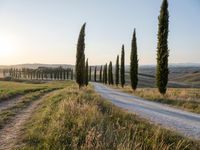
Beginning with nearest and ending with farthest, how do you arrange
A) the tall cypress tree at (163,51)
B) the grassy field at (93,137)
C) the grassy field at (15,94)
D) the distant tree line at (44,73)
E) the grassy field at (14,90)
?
the grassy field at (93,137) → the grassy field at (15,94) → the grassy field at (14,90) → the tall cypress tree at (163,51) → the distant tree line at (44,73)

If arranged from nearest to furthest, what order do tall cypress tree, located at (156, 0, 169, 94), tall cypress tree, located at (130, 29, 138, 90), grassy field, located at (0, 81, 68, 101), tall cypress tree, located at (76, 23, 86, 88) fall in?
grassy field, located at (0, 81, 68, 101) < tall cypress tree, located at (156, 0, 169, 94) < tall cypress tree, located at (76, 23, 86, 88) < tall cypress tree, located at (130, 29, 138, 90)

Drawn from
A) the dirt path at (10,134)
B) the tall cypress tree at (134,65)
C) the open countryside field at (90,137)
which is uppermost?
the tall cypress tree at (134,65)

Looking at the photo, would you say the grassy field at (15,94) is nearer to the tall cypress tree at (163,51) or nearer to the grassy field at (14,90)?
the grassy field at (14,90)

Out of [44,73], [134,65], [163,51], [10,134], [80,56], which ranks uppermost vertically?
[163,51]

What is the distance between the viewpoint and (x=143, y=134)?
891 centimetres

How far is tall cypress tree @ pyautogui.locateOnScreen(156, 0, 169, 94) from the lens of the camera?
3016cm

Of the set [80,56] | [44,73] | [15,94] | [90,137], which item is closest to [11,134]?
[90,137]

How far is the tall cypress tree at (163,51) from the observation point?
98.9 feet

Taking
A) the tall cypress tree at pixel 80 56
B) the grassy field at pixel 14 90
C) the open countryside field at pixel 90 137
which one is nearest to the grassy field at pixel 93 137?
the open countryside field at pixel 90 137

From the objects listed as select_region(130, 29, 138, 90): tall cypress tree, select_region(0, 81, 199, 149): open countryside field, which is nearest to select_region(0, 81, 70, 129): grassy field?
select_region(0, 81, 199, 149): open countryside field

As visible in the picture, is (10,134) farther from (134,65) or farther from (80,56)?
(134,65)

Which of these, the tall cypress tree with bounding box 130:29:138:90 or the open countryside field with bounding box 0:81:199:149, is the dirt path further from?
the tall cypress tree with bounding box 130:29:138:90

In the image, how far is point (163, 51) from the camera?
1238 inches

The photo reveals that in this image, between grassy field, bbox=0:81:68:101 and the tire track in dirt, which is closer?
the tire track in dirt
